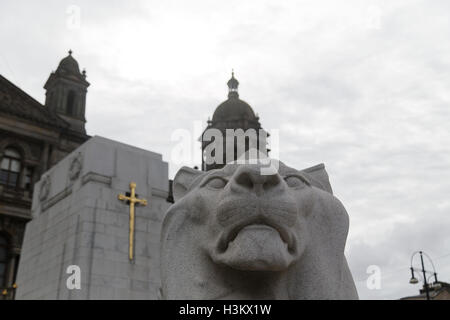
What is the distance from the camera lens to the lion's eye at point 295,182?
3035mm

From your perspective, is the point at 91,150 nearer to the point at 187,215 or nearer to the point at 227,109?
the point at 187,215

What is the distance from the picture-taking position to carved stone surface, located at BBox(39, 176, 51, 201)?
11570 mm

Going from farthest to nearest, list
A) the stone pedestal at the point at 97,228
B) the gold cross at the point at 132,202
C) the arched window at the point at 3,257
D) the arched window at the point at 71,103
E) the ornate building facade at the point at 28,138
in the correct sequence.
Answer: the arched window at the point at 71,103
the ornate building facade at the point at 28,138
the arched window at the point at 3,257
the gold cross at the point at 132,202
the stone pedestal at the point at 97,228

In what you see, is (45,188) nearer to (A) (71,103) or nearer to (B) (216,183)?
(B) (216,183)

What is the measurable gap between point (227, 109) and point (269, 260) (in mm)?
63480

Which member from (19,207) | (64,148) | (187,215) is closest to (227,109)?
(64,148)

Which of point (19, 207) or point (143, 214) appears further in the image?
point (19, 207)

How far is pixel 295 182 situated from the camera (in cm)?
305

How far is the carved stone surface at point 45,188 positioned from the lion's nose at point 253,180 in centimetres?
964

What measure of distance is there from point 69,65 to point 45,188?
2754 cm

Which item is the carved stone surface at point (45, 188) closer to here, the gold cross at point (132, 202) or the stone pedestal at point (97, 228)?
the stone pedestal at point (97, 228)

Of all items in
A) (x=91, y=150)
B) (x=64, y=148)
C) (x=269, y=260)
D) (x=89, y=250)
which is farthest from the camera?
(x=64, y=148)

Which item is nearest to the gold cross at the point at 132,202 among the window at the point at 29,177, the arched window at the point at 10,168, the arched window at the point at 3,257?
the arched window at the point at 3,257

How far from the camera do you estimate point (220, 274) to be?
2.81 m
